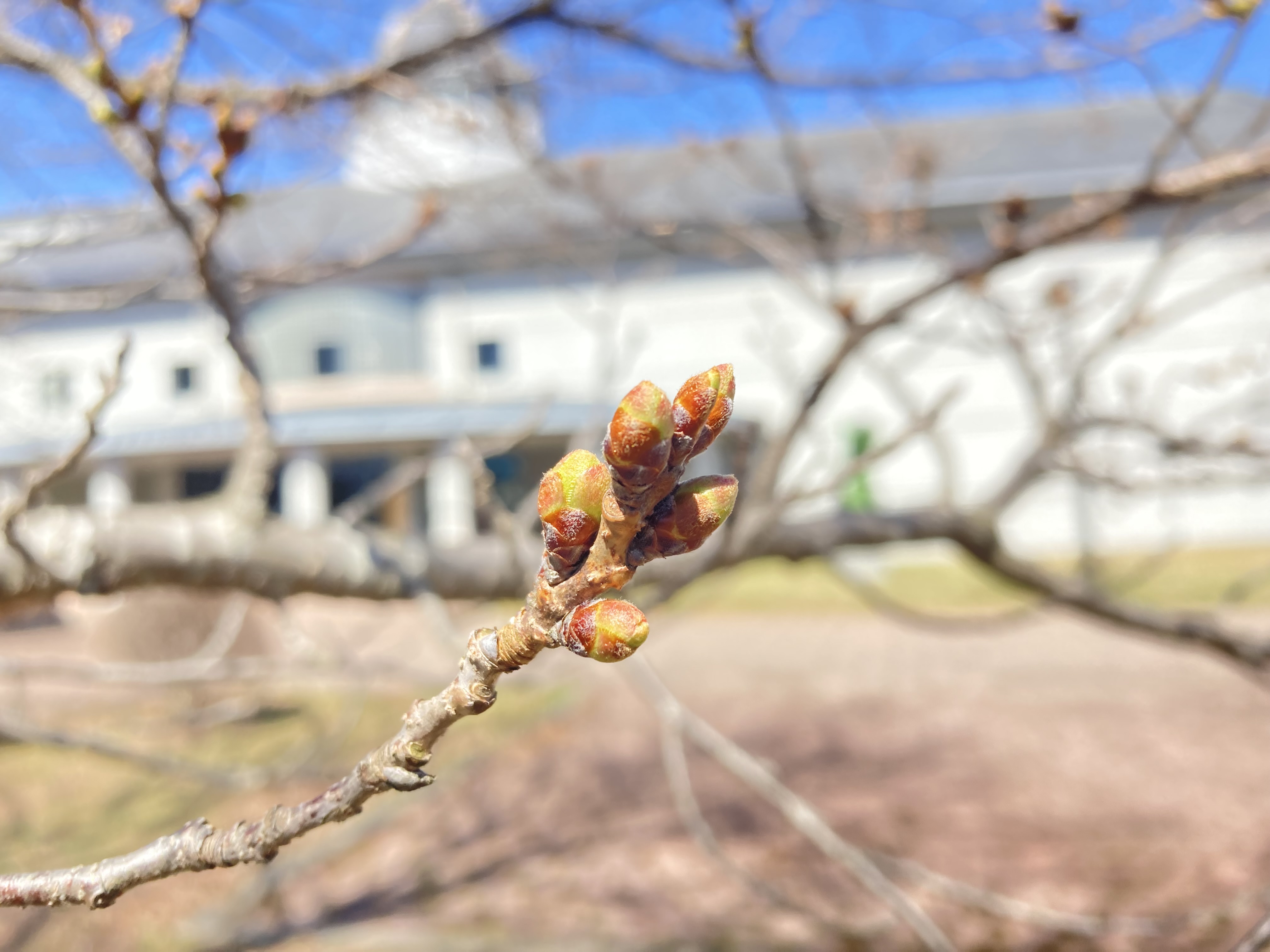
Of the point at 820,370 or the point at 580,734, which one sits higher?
the point at 820,370

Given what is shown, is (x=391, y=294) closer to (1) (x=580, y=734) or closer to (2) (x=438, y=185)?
(1) (x=580, y=734)

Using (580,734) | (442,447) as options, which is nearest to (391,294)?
(442,447)

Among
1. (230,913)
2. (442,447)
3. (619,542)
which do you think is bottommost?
(230,913)

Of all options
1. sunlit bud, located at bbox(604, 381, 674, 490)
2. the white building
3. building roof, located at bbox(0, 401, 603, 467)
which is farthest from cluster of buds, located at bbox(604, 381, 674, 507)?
building roof, located at bbox(0, 401, 603, 467)

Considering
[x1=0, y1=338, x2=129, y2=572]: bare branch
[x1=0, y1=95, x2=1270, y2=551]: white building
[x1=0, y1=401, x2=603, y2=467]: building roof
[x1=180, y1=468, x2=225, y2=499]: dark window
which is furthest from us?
[x1=180, y1=468, x2=225, y2=499]: dark window

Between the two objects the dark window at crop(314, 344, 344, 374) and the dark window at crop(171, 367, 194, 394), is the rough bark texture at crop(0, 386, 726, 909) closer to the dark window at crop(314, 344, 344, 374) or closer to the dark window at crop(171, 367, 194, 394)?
the dark window at crop(314, 344, 344, 374)

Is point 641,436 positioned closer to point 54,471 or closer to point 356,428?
point 54,471

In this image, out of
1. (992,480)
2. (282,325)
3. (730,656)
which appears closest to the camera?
(730,656)

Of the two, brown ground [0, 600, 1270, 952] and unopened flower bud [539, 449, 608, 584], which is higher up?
unopened flower bud [539, 449, 608, 584]

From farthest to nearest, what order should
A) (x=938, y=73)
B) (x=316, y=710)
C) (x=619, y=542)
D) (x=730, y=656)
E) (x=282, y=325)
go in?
(x=282, y=325), (x=730, y=656), (x=316, y=710), (x=938, y=73), (x=619, y=542)
